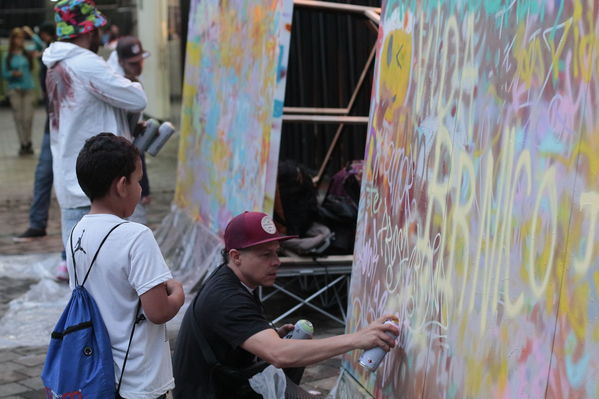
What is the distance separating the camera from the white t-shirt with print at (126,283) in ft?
10.7

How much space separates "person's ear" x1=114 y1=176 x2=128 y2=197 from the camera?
A: 337cm

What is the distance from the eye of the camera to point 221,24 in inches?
289

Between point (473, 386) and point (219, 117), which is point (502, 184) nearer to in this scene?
point (473, 386)

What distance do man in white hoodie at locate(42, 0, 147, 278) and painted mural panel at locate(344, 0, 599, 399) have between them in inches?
104

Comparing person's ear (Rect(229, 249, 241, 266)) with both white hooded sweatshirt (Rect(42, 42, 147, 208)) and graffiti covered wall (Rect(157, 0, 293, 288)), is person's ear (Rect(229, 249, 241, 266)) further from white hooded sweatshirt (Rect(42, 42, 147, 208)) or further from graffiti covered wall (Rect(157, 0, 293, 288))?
white hooded sweatshirt (Rect(42, 42, 147, 208))

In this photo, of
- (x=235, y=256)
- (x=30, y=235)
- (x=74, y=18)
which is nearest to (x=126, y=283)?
(x=235, y=256)

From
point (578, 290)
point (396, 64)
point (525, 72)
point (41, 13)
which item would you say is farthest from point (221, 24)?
point (41, 13)

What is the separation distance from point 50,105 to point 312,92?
2740 mm

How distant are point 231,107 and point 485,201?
4.12 m

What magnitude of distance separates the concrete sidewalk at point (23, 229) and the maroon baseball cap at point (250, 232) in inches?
63.4

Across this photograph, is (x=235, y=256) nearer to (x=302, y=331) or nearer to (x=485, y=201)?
(x=302, y=331)

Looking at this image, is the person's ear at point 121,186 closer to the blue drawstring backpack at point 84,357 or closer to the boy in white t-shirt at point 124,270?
the boy in white t-shirt at point 124,270

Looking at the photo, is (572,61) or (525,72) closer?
(572,61)

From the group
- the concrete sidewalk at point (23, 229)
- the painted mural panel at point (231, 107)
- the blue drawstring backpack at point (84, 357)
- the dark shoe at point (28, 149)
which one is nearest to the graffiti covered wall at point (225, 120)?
the painted mural panel at point (231, 107)
